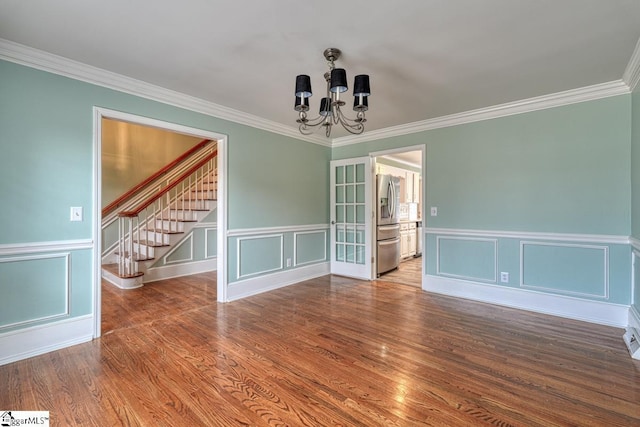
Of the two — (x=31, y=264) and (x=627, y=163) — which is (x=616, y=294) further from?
(x=31, y=264)

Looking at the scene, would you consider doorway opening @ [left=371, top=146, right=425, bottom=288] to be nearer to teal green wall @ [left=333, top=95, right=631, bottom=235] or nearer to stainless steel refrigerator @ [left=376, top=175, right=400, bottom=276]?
stainless steel refrigerator @ [left=376, top=175, right=400, bottom=276]

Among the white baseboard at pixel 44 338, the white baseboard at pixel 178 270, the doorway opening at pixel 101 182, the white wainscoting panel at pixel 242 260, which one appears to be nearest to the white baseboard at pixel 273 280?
the white wainscoting panel at pixel 242 260

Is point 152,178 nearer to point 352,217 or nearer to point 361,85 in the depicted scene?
point 352,217

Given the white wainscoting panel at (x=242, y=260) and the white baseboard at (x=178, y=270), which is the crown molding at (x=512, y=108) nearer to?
the white wainscoting panel at (x=242, y=260)

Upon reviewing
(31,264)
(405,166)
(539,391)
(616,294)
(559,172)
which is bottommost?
(539,391)

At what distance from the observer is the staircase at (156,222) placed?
4547 millimetres

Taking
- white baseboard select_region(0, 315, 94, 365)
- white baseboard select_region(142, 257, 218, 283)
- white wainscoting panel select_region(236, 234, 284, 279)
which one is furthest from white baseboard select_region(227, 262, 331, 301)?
white baseboard select_region(142, 257, 218, 283)

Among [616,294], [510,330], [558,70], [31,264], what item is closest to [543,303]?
[616,294]

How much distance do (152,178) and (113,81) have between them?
3278 mm

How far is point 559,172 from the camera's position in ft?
→ 10.7

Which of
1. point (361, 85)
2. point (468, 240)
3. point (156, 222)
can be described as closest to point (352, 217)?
point (468, 240)

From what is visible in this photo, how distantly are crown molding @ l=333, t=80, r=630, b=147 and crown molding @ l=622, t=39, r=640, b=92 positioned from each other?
11 centimetres

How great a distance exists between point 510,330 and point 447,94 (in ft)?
8.26

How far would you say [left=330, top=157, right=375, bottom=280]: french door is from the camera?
488cm
